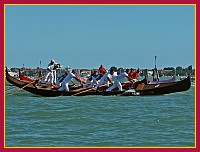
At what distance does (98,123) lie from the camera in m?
10.9

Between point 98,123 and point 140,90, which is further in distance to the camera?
point 140,90

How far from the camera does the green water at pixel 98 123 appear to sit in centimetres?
870

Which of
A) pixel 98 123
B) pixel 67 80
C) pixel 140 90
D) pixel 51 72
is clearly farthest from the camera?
pixel 51 72

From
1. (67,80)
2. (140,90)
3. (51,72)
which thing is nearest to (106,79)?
(140,90)

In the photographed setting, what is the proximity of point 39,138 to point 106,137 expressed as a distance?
49.6 inches

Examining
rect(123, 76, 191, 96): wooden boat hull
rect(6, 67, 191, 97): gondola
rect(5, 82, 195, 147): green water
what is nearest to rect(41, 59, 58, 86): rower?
rect(6, 67, 191, 97): gondola

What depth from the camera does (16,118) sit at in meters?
11.9

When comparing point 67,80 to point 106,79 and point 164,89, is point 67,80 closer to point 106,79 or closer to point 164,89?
point 106,79

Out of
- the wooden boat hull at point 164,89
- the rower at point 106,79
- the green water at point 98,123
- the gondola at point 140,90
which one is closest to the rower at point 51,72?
the gondola at point 140,90

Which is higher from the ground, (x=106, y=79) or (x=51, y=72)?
(x=51, y=72)

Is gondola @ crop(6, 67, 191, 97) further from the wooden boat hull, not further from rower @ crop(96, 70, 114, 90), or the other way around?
rower @ crop(96, 70, 114, 90)

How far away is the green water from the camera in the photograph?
8.70 metres

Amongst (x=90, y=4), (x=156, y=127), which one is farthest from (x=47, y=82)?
(x=90, y=4)

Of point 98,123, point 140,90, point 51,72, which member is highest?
point 51,72
